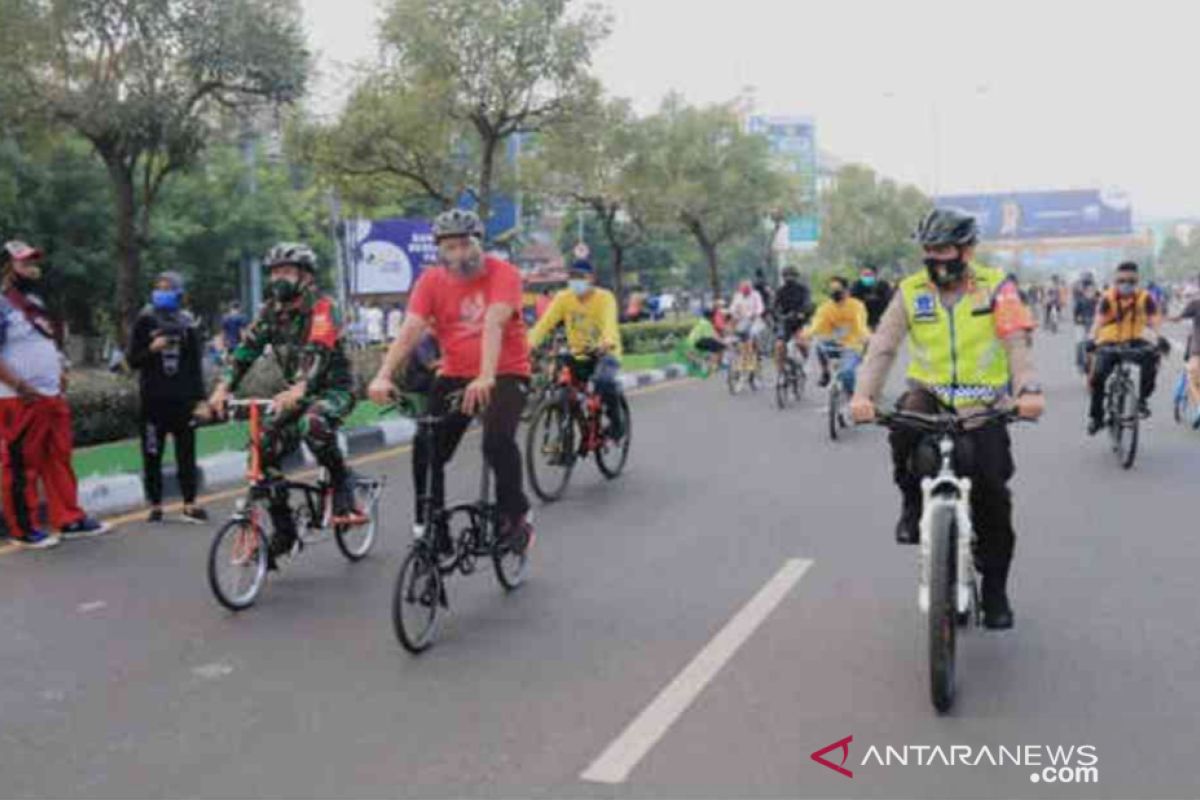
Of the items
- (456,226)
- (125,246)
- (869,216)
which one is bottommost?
(456,226)

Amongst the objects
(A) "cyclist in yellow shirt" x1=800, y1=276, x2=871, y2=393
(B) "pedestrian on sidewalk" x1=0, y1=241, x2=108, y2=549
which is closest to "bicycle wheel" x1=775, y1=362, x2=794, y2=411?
(A) "cyclist in yellow shirt" x1=800, y1=276, x2=871, y2=393

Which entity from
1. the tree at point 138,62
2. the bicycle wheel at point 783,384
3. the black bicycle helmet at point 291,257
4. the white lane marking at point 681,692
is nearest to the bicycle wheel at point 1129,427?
the white lane marking at point 681,692

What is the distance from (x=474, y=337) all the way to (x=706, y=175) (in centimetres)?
3347

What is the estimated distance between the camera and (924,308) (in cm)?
550

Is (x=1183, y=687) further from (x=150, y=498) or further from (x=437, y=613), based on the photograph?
(x=150, y=498)

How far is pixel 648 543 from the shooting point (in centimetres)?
821

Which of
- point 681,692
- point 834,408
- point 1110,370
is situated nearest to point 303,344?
point 681,692

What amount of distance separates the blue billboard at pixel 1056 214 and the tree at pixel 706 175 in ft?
111

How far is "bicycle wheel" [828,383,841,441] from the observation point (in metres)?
13.2

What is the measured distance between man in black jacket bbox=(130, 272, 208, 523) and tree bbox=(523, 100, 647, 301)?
13.8 metres

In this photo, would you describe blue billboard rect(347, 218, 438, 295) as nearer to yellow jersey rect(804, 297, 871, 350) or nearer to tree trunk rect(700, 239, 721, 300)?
yellow jersey rect(804, 297, 871, 350)

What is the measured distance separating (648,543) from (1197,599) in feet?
9.82

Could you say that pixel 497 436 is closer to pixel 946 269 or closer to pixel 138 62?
pixel 946 269

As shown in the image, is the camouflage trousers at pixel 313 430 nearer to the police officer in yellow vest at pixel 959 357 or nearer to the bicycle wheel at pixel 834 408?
the police officer in yellow vest at pixel 959 357
